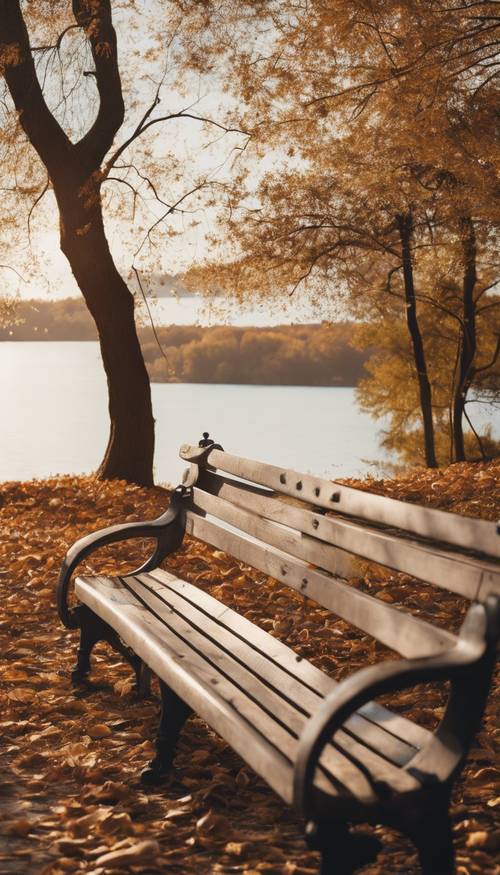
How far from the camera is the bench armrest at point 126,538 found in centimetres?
456

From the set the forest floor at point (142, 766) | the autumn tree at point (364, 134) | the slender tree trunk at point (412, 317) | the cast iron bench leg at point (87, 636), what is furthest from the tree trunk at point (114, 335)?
the slender tree trunk at point (412, 317)

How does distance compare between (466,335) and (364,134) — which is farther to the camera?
(466,335)

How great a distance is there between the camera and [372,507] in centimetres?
287

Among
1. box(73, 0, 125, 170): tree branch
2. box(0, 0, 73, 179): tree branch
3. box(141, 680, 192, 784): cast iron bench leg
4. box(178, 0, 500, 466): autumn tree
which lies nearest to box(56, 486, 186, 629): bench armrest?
box(141, 680, 192, 784): cast iron bench leg

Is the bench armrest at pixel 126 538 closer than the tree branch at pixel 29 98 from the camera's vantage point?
Yes

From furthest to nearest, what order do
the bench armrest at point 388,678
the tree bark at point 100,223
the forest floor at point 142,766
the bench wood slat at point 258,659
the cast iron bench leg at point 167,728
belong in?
1. the tree bark at point 100,223
2. the cast iron bench leg at point 167,728
3. the forest floor at point 142,766
4. the bench wood slat at point 258,659
5. the bench armrest at point 388,678

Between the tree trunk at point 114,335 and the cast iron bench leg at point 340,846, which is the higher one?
the tree trunk at point 114,335

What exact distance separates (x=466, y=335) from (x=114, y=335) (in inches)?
480

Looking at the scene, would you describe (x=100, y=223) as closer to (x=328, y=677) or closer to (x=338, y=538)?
(x=338, y=538)

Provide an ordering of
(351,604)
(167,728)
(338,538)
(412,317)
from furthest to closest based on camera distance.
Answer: (412,317)
(167,728)
(338,538)
(351,604)

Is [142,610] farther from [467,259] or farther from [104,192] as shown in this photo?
[467,259]

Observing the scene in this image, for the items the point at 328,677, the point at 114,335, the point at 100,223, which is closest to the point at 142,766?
the point at 328,677

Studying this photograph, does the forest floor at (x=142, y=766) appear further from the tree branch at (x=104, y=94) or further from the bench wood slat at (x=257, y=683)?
the tree branch at (x=104, y=94)

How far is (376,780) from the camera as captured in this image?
236 cm
